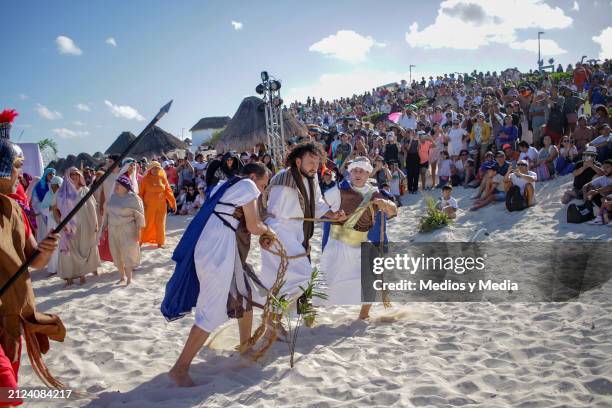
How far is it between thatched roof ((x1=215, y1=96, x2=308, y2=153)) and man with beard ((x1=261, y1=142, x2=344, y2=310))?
46.2 feet

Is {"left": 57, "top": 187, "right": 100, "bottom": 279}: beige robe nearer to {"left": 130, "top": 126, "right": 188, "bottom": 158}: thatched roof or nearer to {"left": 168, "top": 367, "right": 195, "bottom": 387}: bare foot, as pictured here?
{"left": 168, "top": 367, "right": 195, "bottom": 387}: bare foot

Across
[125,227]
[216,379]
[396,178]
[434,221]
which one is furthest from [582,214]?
[125,227]

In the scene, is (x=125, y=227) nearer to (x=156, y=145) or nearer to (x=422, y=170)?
(x=422, y=170)

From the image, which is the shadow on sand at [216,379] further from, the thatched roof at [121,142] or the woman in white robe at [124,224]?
the thatched roof at [121,142]

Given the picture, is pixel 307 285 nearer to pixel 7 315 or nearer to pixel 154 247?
pixel 7 315

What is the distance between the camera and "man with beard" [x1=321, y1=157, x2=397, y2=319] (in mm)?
5070

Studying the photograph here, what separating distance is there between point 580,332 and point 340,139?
11.1 meters

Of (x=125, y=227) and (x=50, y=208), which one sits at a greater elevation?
(x=50, y=208)

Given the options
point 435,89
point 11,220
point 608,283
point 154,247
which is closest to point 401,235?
point 608,283

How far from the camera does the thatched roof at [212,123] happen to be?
55719mm

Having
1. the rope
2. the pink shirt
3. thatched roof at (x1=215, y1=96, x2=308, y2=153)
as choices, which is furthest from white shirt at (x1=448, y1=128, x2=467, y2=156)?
the rope

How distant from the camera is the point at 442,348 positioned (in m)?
4.27

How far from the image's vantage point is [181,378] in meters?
3.76

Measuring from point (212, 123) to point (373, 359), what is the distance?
54380 millimetres
